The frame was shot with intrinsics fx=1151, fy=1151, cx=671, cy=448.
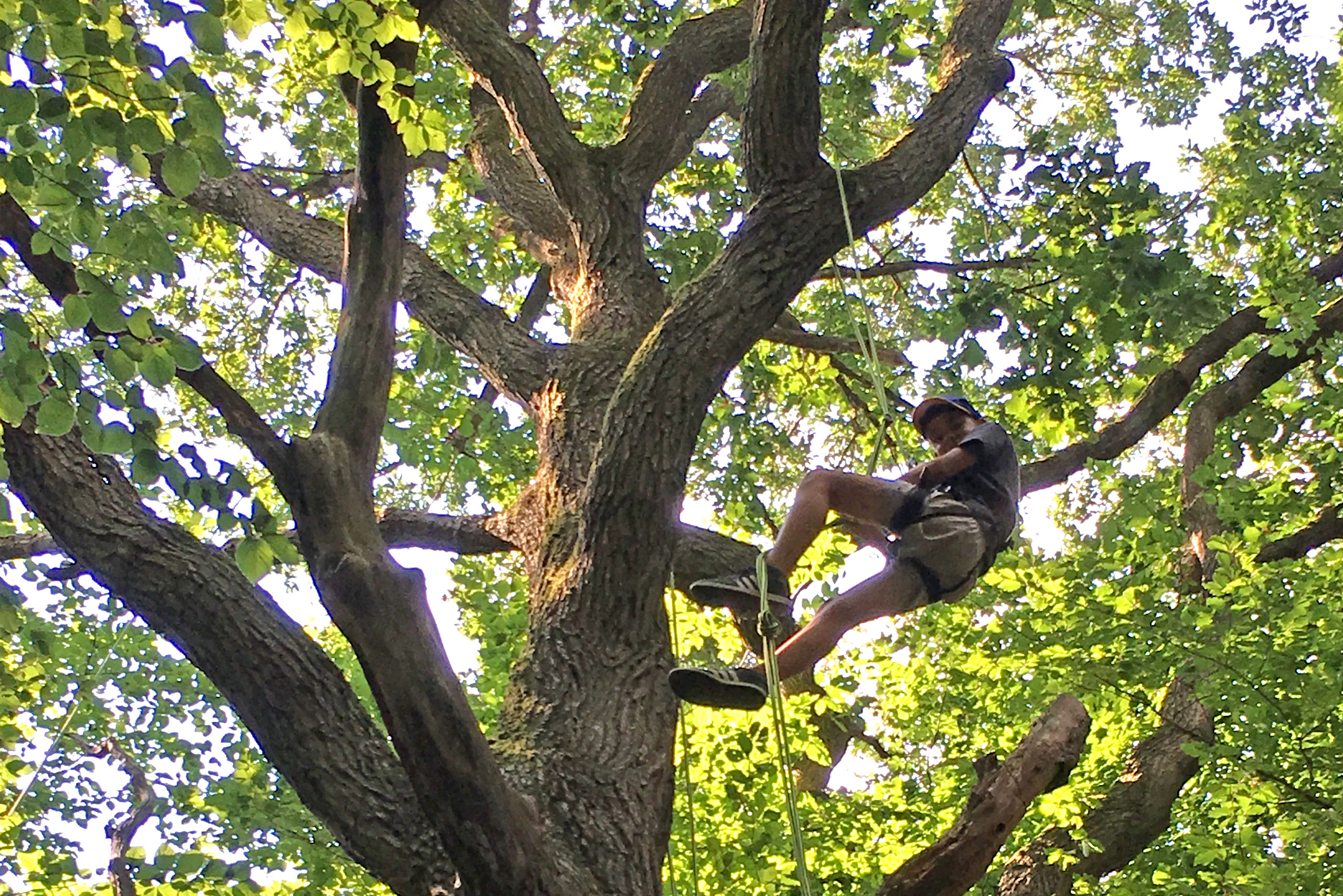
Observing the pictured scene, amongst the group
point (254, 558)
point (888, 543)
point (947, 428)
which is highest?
point (947, 428)

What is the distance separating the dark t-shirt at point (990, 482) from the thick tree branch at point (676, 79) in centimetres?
210

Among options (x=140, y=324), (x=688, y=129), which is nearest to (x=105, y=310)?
(x=140, y=324)

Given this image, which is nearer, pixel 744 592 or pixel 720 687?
pixel 720 687

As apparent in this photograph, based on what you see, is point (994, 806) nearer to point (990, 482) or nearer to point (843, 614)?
point (843, 614)

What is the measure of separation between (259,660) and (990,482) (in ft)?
8.60

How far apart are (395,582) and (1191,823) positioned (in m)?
6.46

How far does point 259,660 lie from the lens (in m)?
2.99

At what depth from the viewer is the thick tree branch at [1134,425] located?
5.85m

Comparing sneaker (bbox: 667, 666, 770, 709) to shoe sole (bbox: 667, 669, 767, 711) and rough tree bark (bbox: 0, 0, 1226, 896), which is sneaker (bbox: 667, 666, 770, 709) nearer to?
shoe sole (bbox: 667, 669, 767, 711)

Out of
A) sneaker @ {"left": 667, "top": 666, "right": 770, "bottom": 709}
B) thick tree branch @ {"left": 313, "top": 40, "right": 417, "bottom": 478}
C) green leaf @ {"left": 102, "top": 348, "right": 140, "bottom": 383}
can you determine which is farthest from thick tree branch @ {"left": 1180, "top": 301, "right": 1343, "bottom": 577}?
green leaf @ {"left": 102, "top": 348, "right": 140, "bottom": 383}

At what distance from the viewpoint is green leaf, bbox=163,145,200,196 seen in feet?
9.10

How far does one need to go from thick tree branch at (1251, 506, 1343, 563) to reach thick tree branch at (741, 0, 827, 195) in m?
4.16

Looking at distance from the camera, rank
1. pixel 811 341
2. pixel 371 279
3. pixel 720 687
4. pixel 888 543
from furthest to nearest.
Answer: pixel 811 341
pixel 888 543
pixel 720 687
pixel 371 279

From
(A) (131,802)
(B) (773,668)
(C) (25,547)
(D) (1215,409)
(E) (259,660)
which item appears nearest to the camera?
(E) (259,660)
